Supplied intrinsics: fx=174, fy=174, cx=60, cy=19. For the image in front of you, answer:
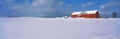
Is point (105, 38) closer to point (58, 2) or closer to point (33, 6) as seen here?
point (58, 2)

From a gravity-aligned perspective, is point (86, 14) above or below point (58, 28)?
above

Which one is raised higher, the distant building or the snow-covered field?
the distant building

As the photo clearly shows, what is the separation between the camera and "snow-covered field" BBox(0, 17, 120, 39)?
2.13 metres

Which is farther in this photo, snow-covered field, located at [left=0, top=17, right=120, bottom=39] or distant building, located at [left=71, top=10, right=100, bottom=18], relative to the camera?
distant building, located at [left=71, top=10, right=100, bottom=18]

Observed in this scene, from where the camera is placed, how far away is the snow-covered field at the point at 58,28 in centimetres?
213

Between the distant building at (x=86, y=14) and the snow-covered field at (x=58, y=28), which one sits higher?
the distant building at (x=86, y=14)

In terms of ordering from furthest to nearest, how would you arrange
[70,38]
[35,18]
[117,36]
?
[35,18] < [117,36] < [70,38]

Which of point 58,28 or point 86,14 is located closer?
point 58,28

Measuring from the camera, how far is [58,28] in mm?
2338

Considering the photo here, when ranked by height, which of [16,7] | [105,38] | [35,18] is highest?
[16,7]

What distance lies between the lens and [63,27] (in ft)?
7.82

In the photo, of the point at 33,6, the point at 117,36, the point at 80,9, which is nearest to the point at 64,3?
the point at 80,9

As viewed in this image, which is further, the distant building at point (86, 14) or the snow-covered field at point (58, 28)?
the distant building at point (86, 14)

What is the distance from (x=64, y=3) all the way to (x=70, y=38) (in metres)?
0.51
